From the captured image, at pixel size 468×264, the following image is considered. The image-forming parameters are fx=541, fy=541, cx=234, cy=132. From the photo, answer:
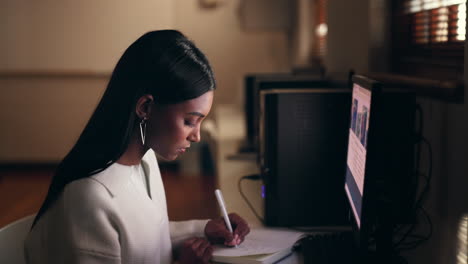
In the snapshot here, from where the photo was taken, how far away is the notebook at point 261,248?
4.16 feet

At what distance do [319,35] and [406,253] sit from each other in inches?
139

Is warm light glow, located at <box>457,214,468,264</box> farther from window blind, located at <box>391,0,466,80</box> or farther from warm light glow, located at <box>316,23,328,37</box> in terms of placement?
warm light glow, located at <box>316,23,328,37</box>

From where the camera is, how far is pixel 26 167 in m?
5.68

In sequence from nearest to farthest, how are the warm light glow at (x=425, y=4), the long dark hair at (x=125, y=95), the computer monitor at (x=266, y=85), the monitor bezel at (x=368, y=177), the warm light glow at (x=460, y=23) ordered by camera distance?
the monitor bezel at (x=368, y=177)
the long dark hair at (x=125, y=95)
the warm light glow at (x=460, y=23)
the warm light glow at (x=425, y=4)
the computer monitor at (x=266, y=85)

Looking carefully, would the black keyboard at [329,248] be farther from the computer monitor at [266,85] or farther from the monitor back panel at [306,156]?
the computer monitor at [266,85]

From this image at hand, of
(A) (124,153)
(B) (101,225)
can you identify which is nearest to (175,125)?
(A) (124,153)

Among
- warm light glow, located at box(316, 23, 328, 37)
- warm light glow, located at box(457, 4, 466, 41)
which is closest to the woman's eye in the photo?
warm light glow, located at box(457, 4, 466, 41)

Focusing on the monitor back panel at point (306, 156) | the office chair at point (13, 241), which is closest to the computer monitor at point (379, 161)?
the monitor back panel at point (306, 156)

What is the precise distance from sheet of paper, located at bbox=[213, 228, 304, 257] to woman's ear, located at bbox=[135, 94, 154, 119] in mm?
381

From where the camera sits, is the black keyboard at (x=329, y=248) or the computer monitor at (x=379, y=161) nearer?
the computer monitor at (x=379, y=161)

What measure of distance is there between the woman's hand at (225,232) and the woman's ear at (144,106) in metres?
0.38

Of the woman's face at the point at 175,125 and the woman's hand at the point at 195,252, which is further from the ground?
the woman's face at the point at 175,125

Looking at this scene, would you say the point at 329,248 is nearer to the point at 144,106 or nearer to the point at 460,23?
the point at 144,106

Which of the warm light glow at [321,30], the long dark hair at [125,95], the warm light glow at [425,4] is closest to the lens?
the long dark hair at [125,95]
